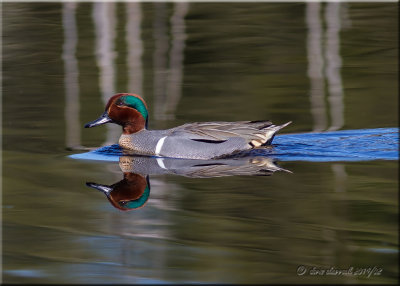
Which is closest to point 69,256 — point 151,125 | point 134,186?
point 134,186

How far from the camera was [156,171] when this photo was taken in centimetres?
849

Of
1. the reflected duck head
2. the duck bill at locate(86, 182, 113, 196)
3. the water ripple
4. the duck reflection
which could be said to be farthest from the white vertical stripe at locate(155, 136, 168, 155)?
the duck bill at locate(86, 182, 113, 196)

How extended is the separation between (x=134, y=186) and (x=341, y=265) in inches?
107

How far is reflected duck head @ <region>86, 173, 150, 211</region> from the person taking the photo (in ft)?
24.0

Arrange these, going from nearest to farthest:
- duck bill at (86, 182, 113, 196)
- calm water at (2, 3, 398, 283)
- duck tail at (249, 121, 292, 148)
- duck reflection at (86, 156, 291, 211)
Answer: calm water at (2, 3, 398, 283) → duck reflection at (86, 156, 291, 211) → duck bill at (86, 182, 113, 196) → duck tail at (249, 121, 292, 148)

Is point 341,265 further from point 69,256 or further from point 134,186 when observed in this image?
point 134,186

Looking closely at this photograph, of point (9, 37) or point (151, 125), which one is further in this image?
point (9, 37)

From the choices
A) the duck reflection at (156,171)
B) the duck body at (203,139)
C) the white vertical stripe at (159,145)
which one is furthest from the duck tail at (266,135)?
the white vertical stripe at (159,145)

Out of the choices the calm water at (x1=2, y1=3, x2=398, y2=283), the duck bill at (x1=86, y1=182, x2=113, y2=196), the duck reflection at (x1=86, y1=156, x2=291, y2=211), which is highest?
the calm water at (x1=2, y1=3, x2=398, y2=283)

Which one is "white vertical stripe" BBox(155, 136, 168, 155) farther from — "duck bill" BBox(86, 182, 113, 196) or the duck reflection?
"duck bill" BBox(86, 182, 113, 196)

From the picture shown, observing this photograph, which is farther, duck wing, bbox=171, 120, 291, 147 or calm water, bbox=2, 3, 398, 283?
duck wing, bbox=171, 120, 291, 147

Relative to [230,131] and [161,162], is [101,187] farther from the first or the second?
[230,131]

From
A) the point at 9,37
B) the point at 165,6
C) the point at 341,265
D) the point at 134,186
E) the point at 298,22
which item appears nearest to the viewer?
the point at 341,265

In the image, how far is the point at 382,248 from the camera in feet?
19.5
